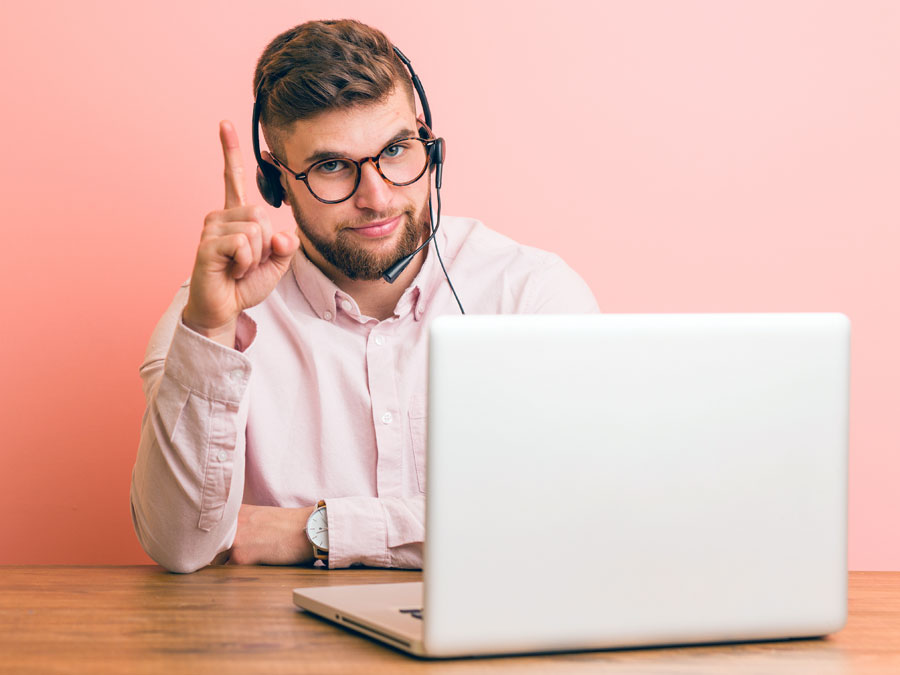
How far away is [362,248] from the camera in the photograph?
6.15 ft

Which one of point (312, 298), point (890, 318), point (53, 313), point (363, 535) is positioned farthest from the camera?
point (890, 318)

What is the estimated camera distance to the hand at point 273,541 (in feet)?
4.98

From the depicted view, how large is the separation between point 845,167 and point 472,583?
7.37 feet

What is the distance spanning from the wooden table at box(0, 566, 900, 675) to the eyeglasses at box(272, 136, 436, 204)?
0.86m

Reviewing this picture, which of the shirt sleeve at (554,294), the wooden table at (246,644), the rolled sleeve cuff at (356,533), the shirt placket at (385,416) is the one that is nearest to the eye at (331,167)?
the shirt placket at (385,416)

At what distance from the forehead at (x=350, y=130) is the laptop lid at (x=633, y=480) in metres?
1.08

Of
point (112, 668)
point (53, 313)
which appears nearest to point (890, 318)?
point (53, 313)

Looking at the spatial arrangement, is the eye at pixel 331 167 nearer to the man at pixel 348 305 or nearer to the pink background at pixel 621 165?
the man at pixel 348 305

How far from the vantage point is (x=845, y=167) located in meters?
2.66

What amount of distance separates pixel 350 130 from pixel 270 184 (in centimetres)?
23

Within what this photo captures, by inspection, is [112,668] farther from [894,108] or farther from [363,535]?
[894,108]

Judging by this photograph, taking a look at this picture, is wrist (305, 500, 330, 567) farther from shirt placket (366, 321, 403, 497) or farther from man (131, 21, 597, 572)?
shirt placket (366, 321, 403, 497)

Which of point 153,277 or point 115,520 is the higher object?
point 153,277

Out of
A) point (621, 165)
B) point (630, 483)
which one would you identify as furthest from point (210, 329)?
point (621, 165)
